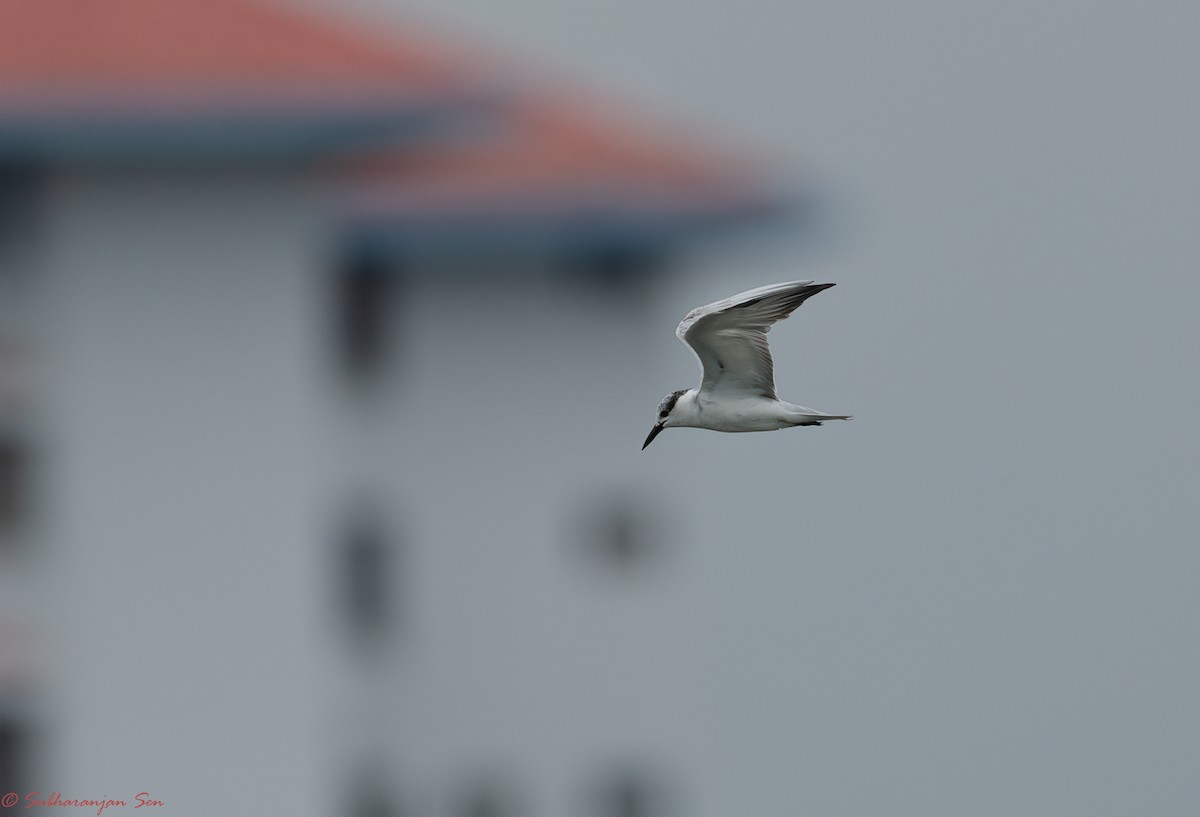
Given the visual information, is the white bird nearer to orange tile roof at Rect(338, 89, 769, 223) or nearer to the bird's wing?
the bird's wing

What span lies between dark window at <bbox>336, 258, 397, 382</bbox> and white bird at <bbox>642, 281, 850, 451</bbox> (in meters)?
17.2

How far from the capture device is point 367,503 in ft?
83.9

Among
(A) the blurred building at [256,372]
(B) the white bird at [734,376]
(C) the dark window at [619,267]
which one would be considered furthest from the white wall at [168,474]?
(B) the white bird at [734,376]

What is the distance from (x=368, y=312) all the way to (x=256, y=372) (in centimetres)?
523

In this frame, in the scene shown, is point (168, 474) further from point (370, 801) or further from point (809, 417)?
point (809, 417)

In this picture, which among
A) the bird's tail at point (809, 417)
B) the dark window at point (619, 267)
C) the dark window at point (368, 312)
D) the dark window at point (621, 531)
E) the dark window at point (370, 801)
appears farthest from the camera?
the dark window at point (621, 531)

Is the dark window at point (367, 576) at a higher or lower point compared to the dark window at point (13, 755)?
higher

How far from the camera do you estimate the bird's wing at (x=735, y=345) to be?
320 inches

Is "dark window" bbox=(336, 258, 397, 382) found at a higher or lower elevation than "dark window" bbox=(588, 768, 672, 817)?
higher

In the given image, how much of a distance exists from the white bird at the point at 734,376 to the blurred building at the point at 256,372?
10.8 m

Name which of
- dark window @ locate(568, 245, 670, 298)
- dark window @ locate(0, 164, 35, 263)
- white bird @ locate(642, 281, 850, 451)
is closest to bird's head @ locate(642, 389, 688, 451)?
white bird @ locate(642, 281, 850, 451)

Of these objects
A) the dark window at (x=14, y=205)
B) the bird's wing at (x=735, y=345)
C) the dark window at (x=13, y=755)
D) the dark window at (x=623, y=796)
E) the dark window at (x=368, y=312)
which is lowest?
the dark window at (x=623, y=796)

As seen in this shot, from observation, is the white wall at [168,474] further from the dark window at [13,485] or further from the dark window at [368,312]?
the dark window at [368,312]

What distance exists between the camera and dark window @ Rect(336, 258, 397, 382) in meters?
25.5
